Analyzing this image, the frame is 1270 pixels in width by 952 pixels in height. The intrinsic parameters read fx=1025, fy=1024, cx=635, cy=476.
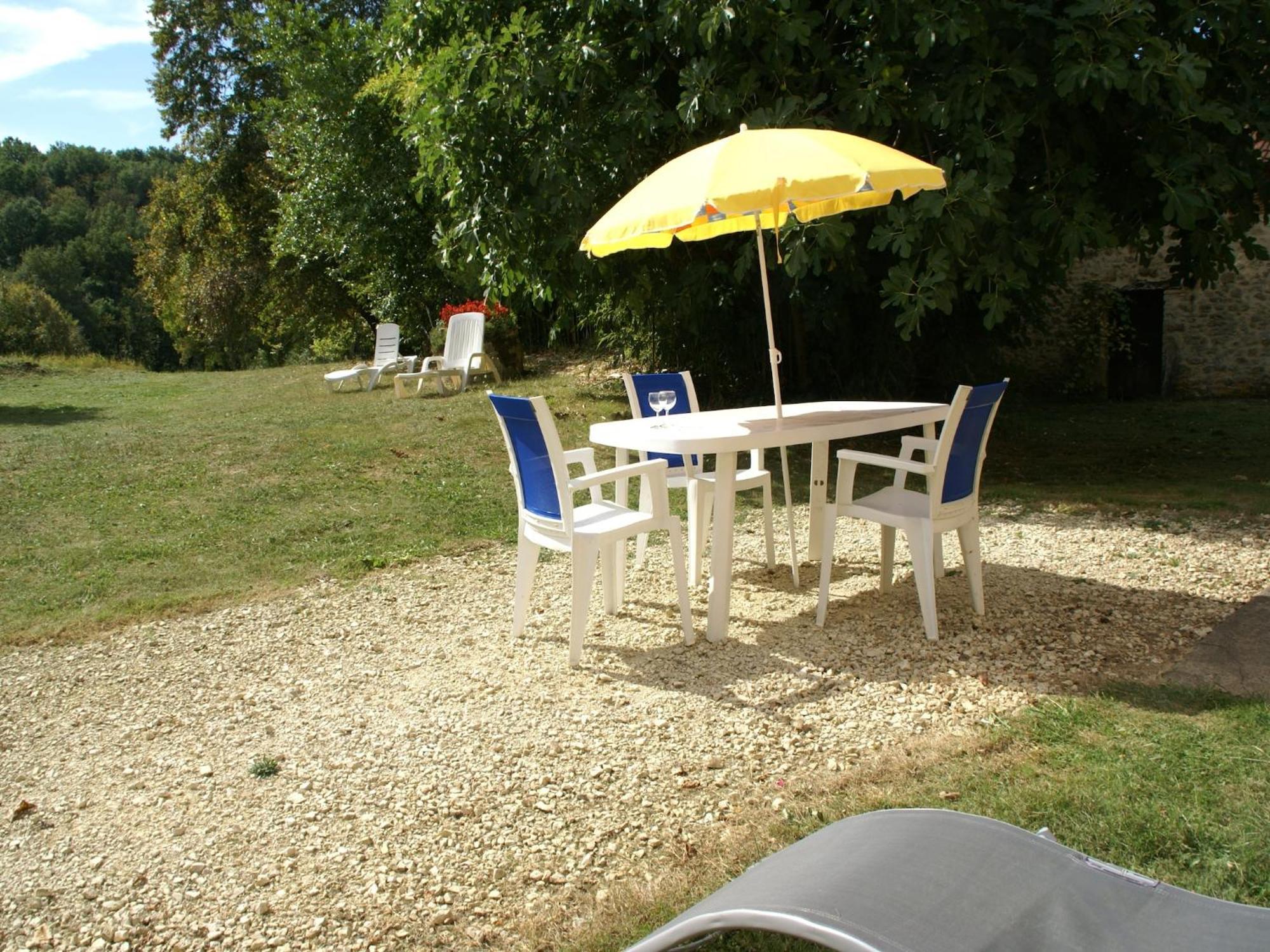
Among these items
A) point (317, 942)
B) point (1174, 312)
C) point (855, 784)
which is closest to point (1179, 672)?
point (855, 784)

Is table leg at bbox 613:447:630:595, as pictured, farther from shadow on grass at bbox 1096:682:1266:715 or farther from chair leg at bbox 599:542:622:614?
shadow on grass at bbox 1096:682:1266:715

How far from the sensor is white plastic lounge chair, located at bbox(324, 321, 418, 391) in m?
14.8

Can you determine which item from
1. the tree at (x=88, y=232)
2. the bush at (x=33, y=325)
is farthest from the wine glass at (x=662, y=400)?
the tree at (x=88, y=232)

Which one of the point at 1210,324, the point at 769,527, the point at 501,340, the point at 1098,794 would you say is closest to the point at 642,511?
the point at 769,527

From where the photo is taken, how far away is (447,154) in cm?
880

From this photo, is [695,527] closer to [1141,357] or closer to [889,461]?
[889,461]

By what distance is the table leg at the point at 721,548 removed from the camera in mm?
4293

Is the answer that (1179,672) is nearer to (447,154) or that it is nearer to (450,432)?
(447,154)

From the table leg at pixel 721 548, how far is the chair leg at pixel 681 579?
0.11m

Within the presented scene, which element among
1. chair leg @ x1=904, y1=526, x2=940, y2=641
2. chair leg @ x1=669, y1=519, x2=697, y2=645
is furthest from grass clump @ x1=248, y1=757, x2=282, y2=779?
chair leg @ x1=904, y1=526, x2=940, y2=641

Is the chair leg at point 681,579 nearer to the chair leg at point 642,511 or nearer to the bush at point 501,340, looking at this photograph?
the chair leg at point 642,511

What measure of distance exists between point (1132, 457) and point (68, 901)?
882cm

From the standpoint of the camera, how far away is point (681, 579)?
4.37 meters

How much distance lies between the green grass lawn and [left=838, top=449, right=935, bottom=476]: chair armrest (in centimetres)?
109
